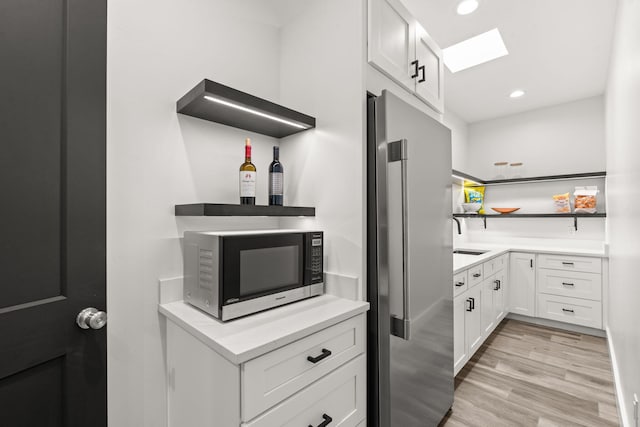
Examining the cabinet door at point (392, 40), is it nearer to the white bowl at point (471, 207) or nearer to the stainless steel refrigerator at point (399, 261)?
the stainless steel refrigerator at point (399, 261)

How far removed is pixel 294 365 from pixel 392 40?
1599 mm

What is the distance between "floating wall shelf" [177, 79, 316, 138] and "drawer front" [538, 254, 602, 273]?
3.22m

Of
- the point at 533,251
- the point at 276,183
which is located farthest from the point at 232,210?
the point at 533,251

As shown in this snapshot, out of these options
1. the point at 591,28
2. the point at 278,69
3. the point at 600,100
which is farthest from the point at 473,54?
the point at 600,100

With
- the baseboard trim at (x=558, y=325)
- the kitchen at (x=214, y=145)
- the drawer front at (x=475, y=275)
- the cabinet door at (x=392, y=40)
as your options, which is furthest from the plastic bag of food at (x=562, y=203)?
the cabinet door at (x=392, y=40)

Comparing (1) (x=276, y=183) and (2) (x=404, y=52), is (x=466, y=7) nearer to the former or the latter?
(2) (x=404, y=52)

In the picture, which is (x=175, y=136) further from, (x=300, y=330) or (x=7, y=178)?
(x=300, y=330)

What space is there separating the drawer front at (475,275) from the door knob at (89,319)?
7.39 feet

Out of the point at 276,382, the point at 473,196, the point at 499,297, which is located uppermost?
the point at 473,196

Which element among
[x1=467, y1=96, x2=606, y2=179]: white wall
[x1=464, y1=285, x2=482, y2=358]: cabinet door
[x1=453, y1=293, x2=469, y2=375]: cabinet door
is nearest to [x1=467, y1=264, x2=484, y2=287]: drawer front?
[x1=464, y1=285, x2=482, y2=358]: cabinet door

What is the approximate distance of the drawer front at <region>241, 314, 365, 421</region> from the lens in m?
0.87

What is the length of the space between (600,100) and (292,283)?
431 cm

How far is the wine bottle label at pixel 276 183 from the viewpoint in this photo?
148cm

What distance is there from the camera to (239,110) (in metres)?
1.34
